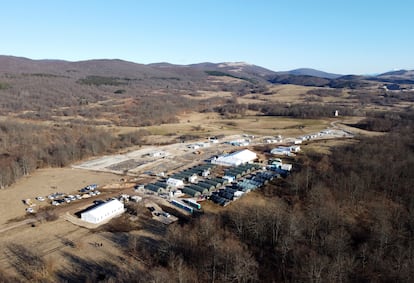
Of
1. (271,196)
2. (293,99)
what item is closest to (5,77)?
(293,99)

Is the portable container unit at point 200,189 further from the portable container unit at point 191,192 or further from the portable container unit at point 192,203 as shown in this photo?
the portable container unit at point 192,203

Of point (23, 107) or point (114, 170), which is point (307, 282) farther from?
point (23, 107)

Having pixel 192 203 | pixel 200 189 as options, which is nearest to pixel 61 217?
pixel 192 203

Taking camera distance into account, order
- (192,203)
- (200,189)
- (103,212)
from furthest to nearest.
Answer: (200,189) → (192,203) → (103,212)

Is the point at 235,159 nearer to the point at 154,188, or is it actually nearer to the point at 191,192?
the point at 191,192

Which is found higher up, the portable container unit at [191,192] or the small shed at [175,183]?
the small shed at [175,183]

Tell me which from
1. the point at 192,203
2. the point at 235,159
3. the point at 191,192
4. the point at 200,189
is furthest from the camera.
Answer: the point at 235,159

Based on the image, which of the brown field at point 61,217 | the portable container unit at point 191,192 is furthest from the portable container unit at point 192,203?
the portable container unit at point 191,192

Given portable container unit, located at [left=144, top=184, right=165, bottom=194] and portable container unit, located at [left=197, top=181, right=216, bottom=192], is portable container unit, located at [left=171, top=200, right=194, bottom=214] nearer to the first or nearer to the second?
portable container unit, located at [left=144, top=184, right=165, bottom=194]
